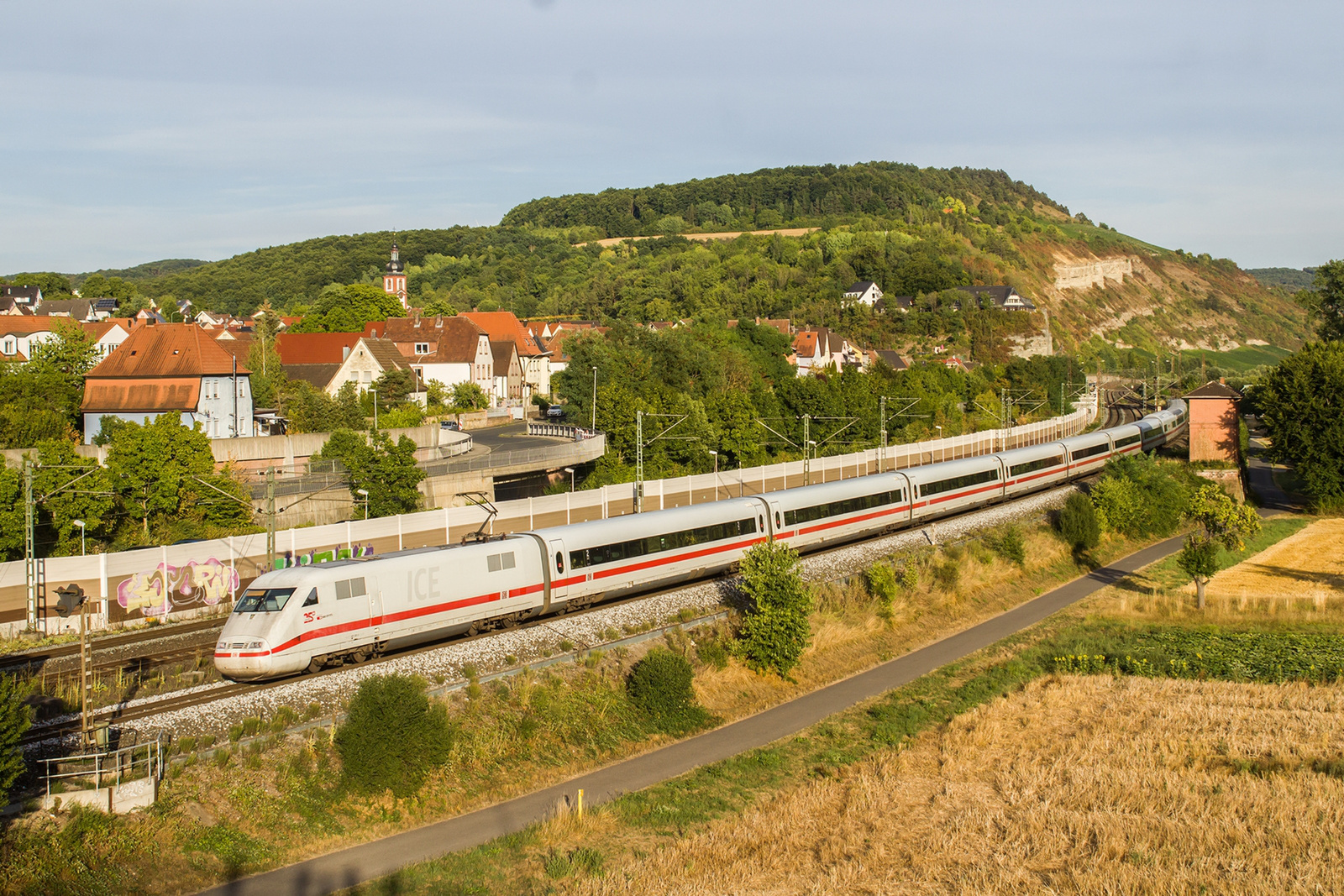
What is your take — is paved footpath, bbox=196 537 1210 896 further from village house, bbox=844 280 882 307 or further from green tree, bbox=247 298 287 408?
village house, bbox=844 280 882 307

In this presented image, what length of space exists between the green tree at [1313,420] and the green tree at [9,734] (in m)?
65.4

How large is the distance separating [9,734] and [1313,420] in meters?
66.3

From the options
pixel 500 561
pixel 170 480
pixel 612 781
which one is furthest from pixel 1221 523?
pixel 170 480

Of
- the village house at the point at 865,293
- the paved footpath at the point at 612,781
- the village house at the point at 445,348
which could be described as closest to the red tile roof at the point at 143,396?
the village house at the point at 445,348

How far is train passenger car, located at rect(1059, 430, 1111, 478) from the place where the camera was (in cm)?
6159

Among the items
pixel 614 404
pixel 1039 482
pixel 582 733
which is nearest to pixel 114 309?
pixel 614 404

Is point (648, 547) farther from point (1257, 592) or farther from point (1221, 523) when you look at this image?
point (1221, 523)

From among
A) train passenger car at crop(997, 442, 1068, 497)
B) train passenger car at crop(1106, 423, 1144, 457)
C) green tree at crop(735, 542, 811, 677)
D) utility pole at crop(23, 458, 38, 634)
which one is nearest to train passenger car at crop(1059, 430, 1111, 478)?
train passenger car at crop(1106, 423, 1144, 457)

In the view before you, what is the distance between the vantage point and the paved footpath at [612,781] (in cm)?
1780

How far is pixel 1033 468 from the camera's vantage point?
56000 mm

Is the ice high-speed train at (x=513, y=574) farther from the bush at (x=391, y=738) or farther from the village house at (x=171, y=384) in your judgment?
the village house at (x=171, y=384)

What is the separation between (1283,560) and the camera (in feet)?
160

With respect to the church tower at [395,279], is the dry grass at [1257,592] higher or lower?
lower

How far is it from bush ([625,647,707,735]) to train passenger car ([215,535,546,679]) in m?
3.73
